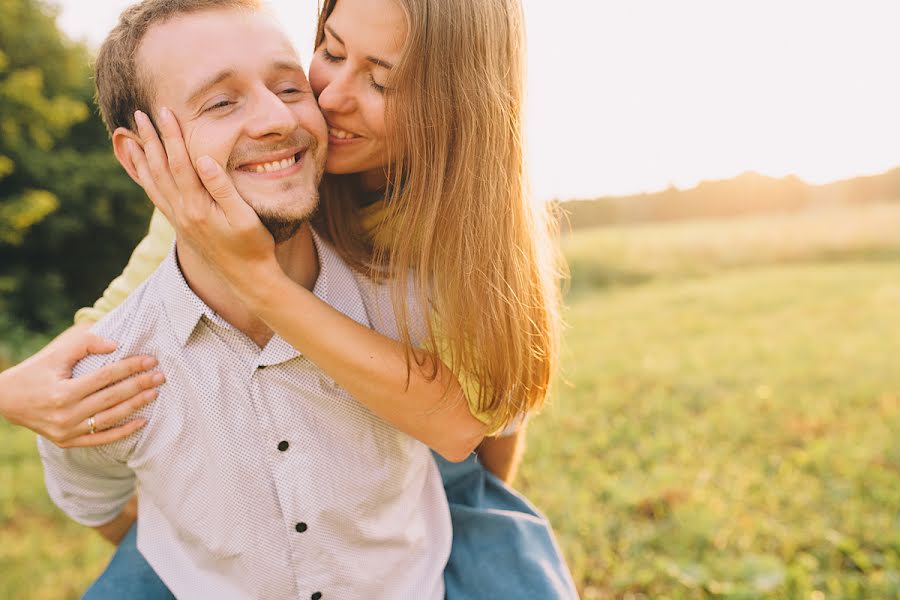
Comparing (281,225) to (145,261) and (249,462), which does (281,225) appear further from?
(145,261)

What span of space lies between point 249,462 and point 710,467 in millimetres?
4071

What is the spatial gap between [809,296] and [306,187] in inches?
492

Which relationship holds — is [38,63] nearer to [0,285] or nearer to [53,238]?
[53,238]

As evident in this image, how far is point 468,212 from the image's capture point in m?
2.16

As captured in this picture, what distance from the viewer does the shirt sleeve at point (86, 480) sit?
210 centimetres

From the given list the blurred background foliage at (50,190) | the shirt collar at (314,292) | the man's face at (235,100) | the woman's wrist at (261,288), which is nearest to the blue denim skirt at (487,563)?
the shirt collar at (314,292)

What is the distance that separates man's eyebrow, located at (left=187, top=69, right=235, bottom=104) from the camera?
1.85m

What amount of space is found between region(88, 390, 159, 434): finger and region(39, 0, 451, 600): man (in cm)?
4

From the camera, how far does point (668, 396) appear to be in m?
6.90

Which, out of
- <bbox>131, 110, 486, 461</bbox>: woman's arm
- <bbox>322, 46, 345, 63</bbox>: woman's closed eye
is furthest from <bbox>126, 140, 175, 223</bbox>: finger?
<bbox>322, 46, 345, 63</bbox>: woman's closed eye

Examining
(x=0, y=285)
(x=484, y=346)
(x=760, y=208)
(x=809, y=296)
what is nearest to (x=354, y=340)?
(x=484, y=346)

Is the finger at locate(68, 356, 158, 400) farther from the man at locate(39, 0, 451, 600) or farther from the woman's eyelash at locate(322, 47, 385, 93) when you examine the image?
the woman's eyelash at locate(322, 47, 385, 93)

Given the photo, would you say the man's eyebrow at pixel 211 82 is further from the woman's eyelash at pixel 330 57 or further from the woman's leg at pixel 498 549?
the woman's leg at pixel 498 549

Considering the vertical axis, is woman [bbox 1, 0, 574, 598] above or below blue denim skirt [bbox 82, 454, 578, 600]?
above
